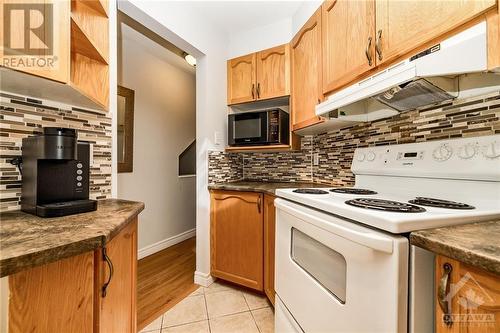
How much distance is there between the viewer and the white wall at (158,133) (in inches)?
93.7

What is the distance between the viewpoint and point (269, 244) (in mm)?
1622

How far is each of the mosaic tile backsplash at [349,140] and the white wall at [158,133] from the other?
101cm

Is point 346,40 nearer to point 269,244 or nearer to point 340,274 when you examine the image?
point 340,274

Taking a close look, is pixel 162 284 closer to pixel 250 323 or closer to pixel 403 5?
pixel 250 323

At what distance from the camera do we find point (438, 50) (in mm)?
721

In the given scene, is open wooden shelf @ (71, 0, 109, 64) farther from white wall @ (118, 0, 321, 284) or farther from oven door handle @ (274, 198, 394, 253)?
oven door handle @ (274, 198, 394, 253)

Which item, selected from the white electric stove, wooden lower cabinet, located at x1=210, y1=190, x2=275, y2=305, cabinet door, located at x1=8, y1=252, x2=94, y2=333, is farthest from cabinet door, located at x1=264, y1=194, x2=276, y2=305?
cabinet door, located at x1=8, y1=252, x2=94, y2=333

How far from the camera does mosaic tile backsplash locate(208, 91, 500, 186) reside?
2.96 ft

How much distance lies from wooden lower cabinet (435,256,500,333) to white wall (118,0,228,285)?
5.55ft

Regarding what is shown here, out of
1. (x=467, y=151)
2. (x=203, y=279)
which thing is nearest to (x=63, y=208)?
(x=203, y=279)

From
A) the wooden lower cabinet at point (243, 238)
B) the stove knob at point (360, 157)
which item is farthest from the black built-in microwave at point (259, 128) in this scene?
the stove knob at point (360, 157)

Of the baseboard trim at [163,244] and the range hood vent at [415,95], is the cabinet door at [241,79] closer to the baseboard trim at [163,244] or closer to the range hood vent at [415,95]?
the range hood vent at [415,95]

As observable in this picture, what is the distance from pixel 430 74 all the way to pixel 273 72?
139 cm

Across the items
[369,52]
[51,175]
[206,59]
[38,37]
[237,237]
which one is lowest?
[237,237]
